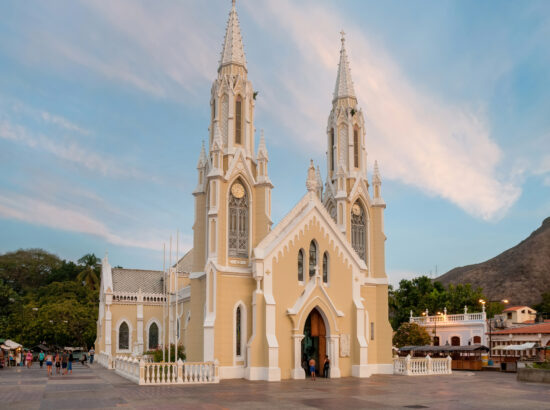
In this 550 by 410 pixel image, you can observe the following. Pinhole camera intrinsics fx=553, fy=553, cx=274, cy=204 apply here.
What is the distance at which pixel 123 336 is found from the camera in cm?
5184

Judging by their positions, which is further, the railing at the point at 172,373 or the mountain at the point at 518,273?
the mountain at the point at 518,273

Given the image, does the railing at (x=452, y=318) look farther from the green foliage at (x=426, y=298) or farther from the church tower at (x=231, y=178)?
the church tower at (x=231, y=178)

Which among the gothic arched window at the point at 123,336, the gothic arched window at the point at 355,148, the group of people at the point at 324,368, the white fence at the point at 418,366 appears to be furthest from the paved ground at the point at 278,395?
the gothic arched window at the point at 123,336

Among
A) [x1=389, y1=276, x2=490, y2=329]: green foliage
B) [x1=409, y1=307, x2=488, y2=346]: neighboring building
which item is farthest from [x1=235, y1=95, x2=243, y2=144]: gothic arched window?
[x1=389, y1=276, x2=490, y2=329]: green foliage

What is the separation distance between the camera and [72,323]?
200 feet

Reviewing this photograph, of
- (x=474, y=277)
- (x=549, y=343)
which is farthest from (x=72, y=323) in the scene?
(x=474, y=277)

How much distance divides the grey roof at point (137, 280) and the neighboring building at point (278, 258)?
61.0 feet

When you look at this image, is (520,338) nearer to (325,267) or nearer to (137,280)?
(325,267)

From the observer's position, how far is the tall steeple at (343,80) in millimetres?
42469

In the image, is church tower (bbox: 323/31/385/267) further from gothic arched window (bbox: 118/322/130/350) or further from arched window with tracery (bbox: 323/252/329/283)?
gothic arched window (bbox: 118/322/130/350)

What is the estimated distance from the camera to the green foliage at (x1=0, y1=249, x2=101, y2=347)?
61094 millimetres

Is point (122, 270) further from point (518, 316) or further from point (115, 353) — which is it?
point (518, 316)

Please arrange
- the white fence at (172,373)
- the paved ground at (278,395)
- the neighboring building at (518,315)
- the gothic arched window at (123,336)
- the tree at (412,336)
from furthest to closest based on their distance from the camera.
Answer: the neighboring building at (518,315)
the tree at (412,336)
the gothic arched window at (123,336)
the white fence at (172,373)
the paved ground at (278,395)

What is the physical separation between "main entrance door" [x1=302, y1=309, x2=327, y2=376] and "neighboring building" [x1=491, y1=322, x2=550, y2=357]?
24881 millimetres
